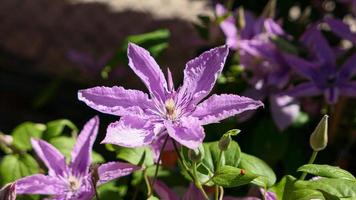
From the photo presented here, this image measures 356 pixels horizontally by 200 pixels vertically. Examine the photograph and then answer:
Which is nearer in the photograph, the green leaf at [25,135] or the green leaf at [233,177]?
the green leaf at [233,177]

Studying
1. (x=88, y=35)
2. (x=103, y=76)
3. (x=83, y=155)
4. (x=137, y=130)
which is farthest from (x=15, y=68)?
(x=137, y=130)

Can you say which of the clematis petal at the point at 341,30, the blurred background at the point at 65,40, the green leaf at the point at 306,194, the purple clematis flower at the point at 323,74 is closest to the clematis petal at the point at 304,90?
the purple clematis flower at the point at 323,74

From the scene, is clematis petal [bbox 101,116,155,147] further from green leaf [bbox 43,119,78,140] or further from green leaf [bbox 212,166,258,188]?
green leaf [bbox 43,119,78,140]

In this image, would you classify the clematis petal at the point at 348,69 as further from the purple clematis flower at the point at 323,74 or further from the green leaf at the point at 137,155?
the green leaf at the point at 137,155

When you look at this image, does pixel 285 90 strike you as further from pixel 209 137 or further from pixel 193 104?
pixel 193 104

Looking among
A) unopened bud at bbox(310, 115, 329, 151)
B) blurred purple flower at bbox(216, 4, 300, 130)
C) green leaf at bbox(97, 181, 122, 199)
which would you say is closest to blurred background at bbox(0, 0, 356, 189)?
blurred purple flower at bbox(216, 4, 300, 130)

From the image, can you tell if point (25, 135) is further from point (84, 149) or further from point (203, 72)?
point (203, 72)
